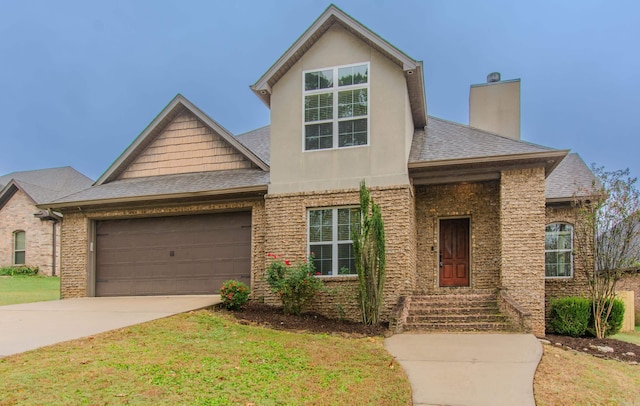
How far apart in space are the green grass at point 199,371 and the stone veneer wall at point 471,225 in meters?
4.82

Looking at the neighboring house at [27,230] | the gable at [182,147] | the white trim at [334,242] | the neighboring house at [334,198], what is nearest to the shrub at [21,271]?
the neighboring house at [27,230]

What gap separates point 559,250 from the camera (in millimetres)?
13164

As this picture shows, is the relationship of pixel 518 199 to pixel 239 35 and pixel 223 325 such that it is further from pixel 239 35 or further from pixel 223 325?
pixel 239 35

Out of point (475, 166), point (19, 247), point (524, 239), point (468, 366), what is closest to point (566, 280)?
point (524, 239)

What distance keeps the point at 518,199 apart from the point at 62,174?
28.4 metres

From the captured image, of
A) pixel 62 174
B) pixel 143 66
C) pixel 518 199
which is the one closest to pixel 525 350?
pixel 518 199

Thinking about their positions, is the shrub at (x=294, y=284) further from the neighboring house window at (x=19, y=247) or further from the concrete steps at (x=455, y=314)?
the neighboring house window at (x=19, y=247)

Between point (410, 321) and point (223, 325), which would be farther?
point (410, 321)

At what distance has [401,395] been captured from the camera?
18.3ft

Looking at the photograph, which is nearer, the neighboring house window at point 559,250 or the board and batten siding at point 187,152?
the neighboring house window at point 559,250

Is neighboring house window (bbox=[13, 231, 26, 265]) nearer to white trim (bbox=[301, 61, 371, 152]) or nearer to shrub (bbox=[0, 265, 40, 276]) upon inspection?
shrub (bbox=[0, 265, 40, 276])

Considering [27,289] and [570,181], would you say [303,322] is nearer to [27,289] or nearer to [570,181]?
[570,181]

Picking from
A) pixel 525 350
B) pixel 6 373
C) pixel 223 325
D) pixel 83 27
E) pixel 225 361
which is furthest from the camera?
pixel 83 27

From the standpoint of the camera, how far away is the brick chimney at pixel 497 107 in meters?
15.5
